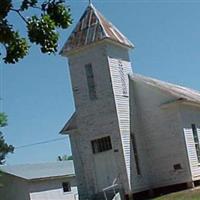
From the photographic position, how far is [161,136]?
A: 90.0 ft

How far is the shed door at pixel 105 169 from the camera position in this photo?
26375 mm

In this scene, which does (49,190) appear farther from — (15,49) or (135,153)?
(15,49)

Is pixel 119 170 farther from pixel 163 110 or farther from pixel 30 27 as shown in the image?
pixel 30 27

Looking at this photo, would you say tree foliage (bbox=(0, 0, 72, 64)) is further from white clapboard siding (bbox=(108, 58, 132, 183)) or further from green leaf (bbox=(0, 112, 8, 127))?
green leaf (bbox=(0, 112, 8, 127))

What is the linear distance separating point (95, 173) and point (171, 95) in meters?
5.54

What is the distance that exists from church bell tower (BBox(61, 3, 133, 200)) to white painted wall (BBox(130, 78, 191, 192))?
1.10m

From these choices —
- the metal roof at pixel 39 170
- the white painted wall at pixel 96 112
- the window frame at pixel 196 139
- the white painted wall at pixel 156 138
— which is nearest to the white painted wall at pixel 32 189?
the metal roof at pixel 39 170

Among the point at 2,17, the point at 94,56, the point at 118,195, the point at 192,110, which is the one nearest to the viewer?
the point at 2,17

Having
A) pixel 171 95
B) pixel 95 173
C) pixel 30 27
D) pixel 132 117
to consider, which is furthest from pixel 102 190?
pixel 30 27

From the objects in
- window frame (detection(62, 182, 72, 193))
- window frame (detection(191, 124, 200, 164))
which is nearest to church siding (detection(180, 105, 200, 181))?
window frame (detection(191, 124, 200, 164))

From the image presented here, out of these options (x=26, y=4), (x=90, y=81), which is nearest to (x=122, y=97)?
(x=90, y=81)

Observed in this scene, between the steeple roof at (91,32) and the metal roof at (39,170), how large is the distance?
55.8ft

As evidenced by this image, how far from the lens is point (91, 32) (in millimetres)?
27656

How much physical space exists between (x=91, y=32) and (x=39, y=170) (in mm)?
20606
